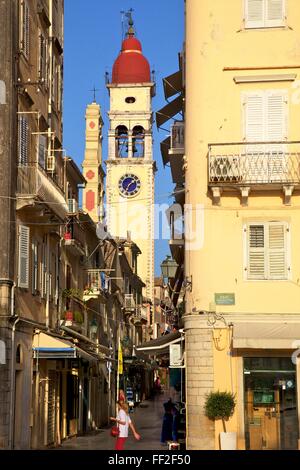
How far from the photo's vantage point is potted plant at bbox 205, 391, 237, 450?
22391mm

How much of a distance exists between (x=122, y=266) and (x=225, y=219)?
41.1 metres

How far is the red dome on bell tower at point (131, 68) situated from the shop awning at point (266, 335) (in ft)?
253

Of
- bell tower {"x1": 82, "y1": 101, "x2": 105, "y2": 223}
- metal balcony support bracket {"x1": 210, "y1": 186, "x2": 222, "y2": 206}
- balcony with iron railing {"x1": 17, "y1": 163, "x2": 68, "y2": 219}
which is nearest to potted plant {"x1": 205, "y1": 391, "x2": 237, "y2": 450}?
metal balcony support bracket {"x1": 210, "y1": 186, "x2": 222, "y2": 206}

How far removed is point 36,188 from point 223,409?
30.6ft

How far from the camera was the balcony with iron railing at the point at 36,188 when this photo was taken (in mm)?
25859

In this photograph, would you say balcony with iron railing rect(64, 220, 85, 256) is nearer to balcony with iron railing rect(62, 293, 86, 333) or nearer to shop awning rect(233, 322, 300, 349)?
balcony with iron railing rect(62, 293, 86, 333)

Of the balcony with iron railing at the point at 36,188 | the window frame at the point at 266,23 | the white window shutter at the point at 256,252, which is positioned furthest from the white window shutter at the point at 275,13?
the balcony with iron railing at the point at 36,188

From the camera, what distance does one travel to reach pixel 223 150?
79.0 feet

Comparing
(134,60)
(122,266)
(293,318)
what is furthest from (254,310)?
(134,60)

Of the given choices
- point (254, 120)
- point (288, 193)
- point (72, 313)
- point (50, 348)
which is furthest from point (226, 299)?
point (72, 313)

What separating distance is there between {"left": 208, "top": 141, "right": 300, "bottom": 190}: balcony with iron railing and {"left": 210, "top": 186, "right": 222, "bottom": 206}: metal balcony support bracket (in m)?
0.11

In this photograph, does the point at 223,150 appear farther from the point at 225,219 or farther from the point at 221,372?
the point at 221,372

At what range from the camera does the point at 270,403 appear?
75.7ft

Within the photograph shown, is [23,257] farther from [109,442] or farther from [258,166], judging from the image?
[109,442]
